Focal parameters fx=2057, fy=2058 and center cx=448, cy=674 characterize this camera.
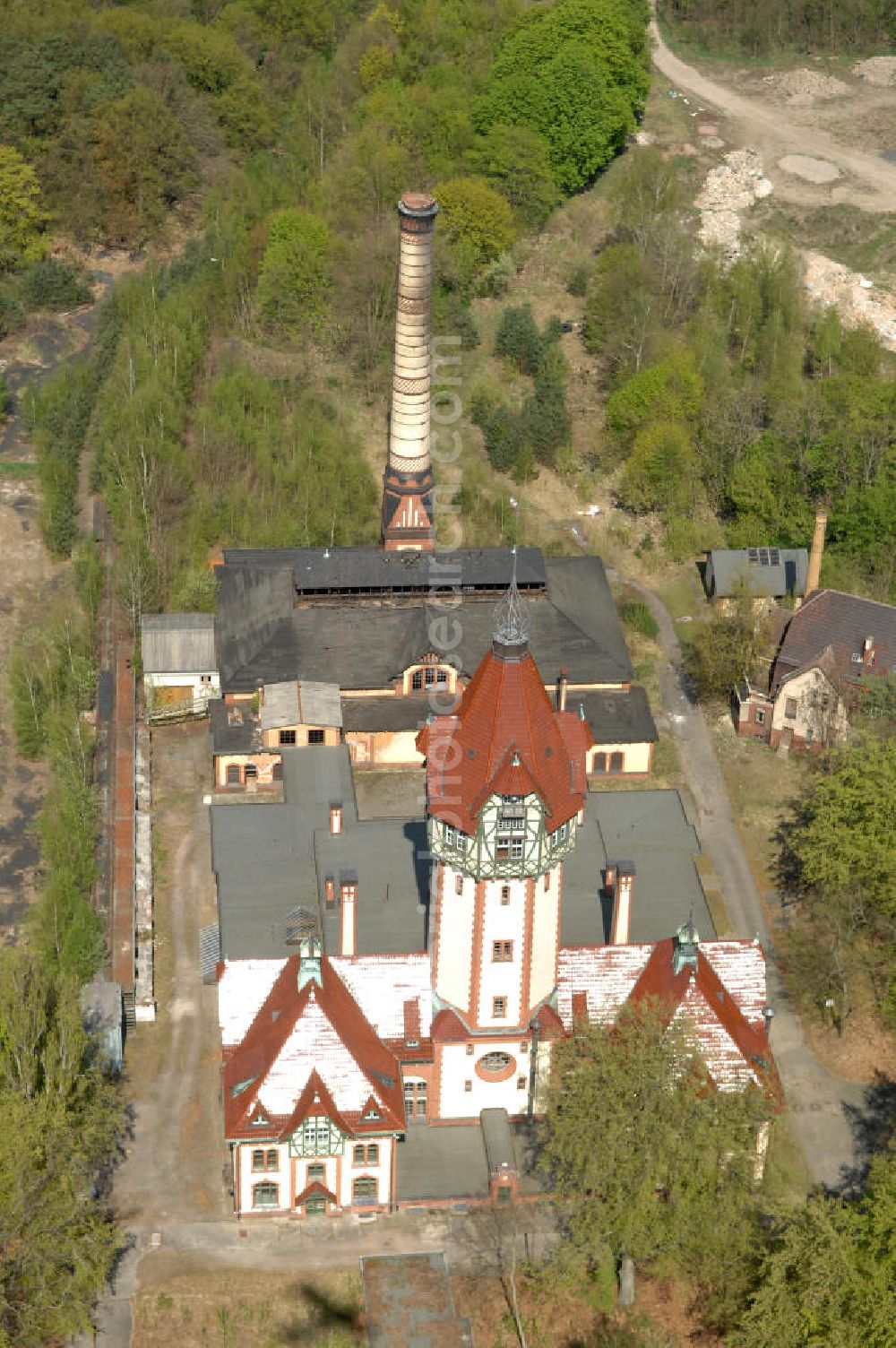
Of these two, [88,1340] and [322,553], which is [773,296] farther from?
[88,1340]

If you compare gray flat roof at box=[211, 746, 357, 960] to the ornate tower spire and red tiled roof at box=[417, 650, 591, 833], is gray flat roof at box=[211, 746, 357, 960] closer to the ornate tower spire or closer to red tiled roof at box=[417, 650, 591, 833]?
red tiled roof at box=[417, 650, 591, 833]

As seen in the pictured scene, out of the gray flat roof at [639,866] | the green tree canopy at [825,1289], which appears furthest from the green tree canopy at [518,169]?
the green tree canopy at [825,1289]

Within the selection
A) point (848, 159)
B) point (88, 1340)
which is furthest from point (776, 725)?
point (848, 159)

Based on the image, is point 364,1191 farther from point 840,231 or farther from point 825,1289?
point 840,231

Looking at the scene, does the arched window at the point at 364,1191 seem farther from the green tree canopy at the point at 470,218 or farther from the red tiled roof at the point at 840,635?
the green tree canopy at the point at 470,218

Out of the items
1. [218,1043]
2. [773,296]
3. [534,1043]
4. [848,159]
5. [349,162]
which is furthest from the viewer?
[848,159]
